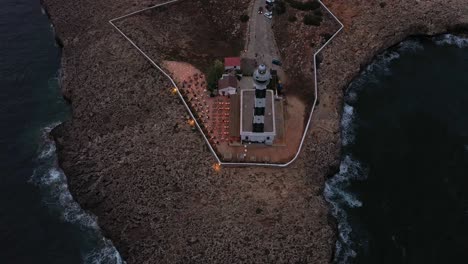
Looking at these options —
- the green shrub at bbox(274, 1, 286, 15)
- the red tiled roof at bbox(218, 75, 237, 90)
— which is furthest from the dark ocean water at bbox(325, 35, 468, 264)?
the green shrub at bbox(274, 1, 286, 15)

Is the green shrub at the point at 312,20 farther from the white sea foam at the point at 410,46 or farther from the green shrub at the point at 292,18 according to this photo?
the white sea foam at the point at 410,46

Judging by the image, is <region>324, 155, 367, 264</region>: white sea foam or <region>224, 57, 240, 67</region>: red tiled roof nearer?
<region>324, 155, 367, 264</region>: white sea foam

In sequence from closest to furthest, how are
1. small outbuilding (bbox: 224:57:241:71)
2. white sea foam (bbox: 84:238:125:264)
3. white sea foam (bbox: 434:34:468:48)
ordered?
1. white sea foam (bbox: 84:238:125:264)
2. small outbuilding (bbox: 224:57:241:71)
3. white sea foam (bbox: 434:34:468:48)

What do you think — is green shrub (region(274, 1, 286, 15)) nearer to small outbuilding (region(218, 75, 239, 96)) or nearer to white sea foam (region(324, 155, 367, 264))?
small outbuilding (region(218, 75, 239, 96))

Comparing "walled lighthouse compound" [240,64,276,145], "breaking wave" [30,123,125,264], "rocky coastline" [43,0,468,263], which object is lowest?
"breaking wave" [30,123,125,264]

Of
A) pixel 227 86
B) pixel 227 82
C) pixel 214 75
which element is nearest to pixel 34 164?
pixel 214 75

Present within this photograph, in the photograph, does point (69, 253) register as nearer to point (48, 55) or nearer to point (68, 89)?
point (68, 89)
